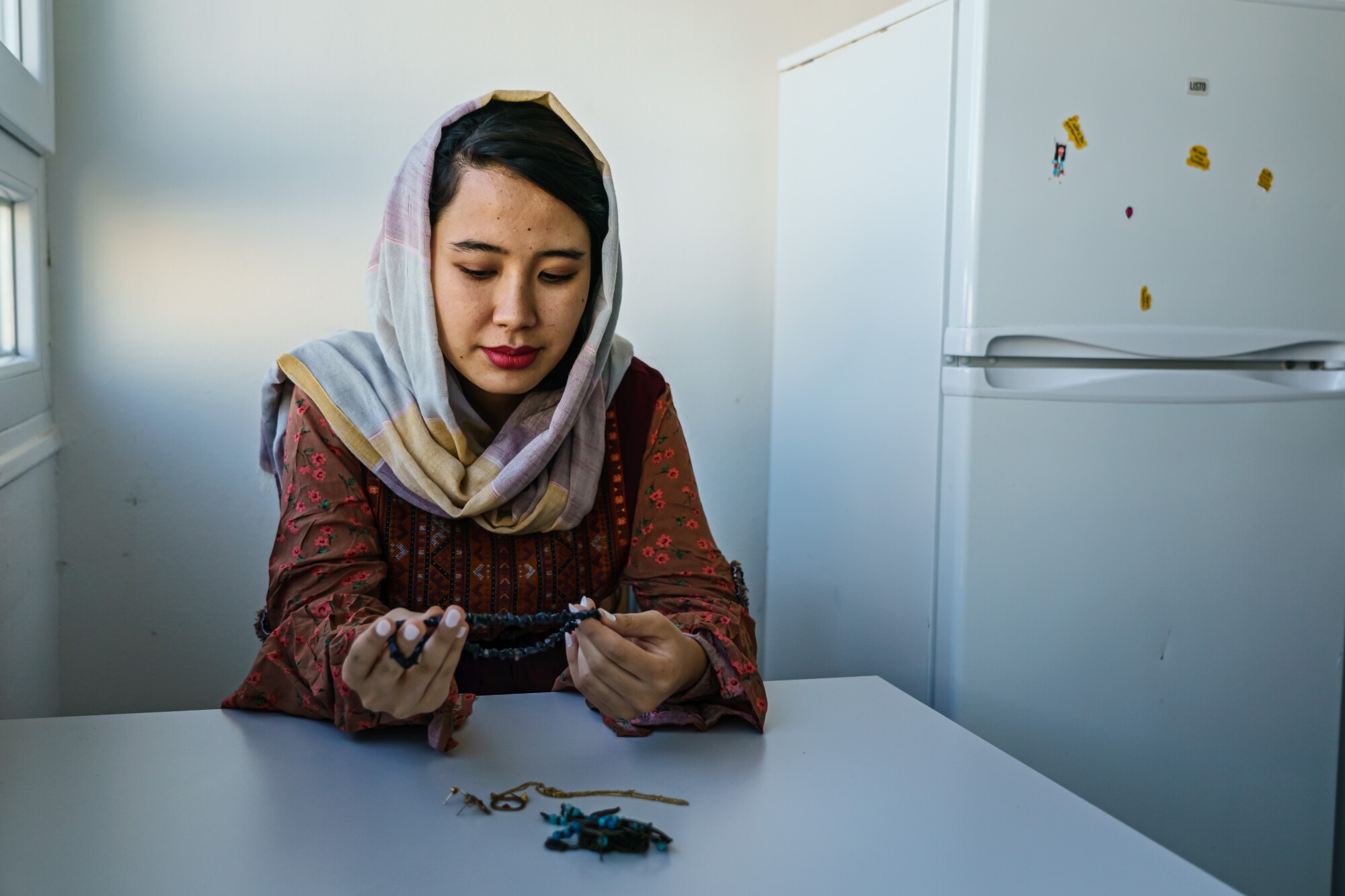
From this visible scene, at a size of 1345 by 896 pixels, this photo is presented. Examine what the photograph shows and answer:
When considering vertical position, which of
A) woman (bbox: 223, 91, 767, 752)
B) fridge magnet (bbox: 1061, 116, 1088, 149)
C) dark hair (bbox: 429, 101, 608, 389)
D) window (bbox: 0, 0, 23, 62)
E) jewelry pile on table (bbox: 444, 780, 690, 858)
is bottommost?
jewelry pile on table (bbox: 444, 780, 690, 858)

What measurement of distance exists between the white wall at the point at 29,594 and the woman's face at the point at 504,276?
25.2 inches

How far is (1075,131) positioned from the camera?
1.45 meters

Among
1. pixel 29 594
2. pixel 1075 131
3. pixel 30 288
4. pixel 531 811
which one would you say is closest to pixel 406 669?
pixel 531 811

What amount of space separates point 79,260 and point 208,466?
1.21 feet

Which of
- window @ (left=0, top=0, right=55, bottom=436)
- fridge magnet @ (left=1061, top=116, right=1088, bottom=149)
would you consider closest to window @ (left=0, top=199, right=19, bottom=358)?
window @ (left=0, top=0, right=55, bottom=436)

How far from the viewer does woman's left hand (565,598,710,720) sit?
913 mm

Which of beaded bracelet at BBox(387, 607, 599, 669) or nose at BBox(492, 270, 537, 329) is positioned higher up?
nose at BBox(492, 270, 537, 329)

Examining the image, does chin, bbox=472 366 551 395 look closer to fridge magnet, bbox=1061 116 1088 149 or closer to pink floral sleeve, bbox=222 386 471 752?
pink floral sleeve, bbox=222 386 471 752

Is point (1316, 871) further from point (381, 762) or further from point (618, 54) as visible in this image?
point (618, 54)

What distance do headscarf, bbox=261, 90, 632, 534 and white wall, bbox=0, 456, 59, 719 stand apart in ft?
1.40

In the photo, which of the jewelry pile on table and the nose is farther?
the nose

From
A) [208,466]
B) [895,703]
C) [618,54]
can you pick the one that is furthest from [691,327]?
[895,703]

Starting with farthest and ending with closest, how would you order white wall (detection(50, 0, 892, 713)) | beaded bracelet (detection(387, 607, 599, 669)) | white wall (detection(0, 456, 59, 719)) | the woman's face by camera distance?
white wall (detection(50, 0, 892, 713))
white wall (detection(0, 456, 59, 719))
the woman's face
beaded bracelet (detection(387, 607, 599, 669))

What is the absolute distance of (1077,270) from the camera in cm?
146
